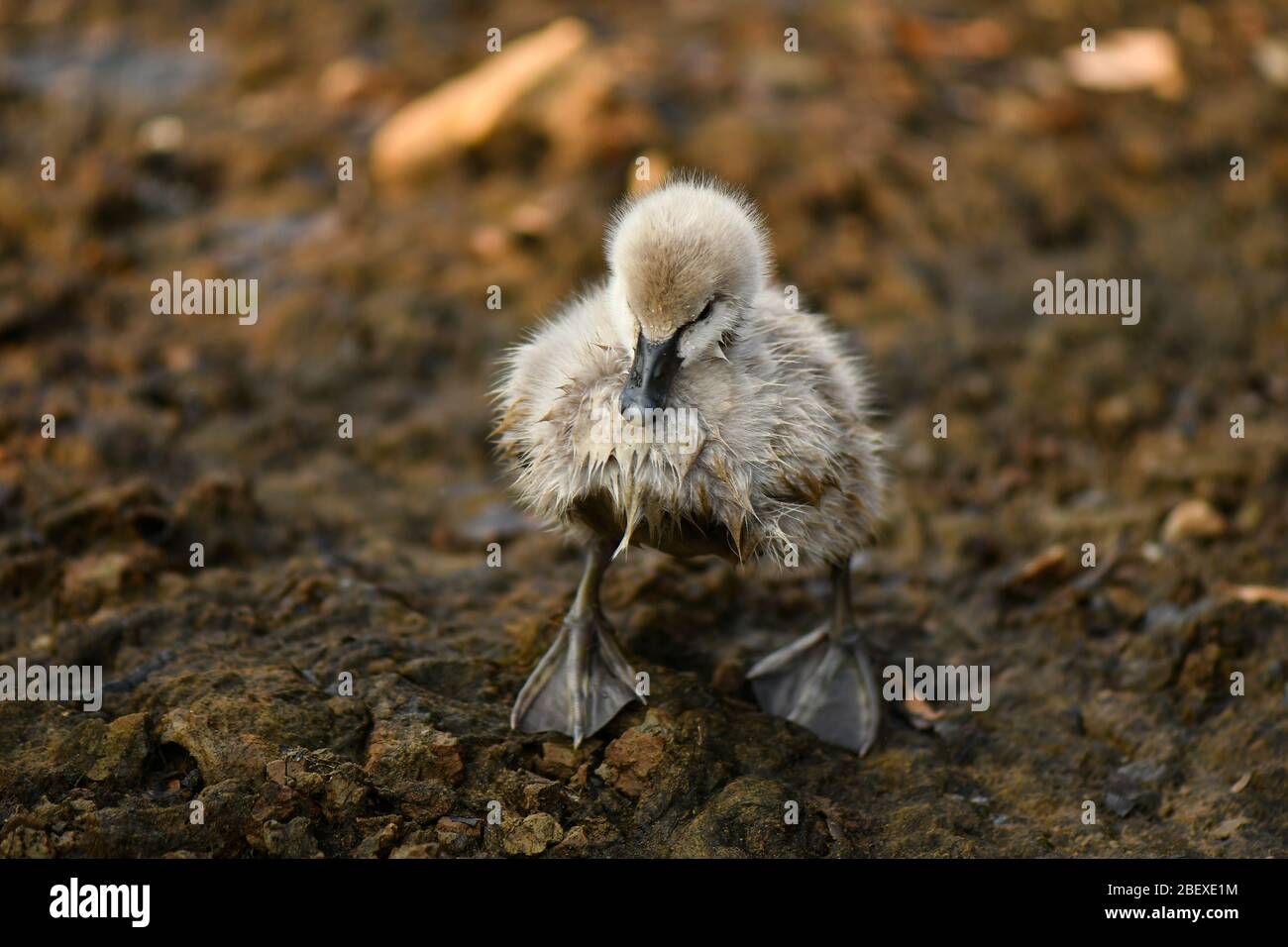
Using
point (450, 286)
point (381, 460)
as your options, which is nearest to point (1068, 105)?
point (450, 286)

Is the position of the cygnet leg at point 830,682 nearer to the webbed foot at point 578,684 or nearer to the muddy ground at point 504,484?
the muddy ground at point 504,484

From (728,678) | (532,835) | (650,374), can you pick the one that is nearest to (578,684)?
(532,835)

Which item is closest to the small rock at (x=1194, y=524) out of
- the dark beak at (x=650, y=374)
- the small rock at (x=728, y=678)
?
the small rock at (x=728, y=678)

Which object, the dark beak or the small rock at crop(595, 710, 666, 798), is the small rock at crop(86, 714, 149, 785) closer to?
the small rock at crop(595, 710, 666, 798)

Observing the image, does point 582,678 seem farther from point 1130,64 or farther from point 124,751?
point 1130,64

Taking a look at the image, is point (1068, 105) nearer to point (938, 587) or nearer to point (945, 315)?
point (945, 315)
